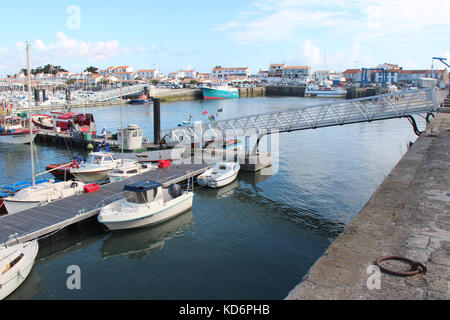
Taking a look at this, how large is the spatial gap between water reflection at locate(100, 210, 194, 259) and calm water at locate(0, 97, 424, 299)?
46 millimetres

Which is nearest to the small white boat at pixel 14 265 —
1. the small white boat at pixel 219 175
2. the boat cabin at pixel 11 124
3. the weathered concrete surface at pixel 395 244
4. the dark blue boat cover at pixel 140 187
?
the dark blue boat cover at pixel 140 187

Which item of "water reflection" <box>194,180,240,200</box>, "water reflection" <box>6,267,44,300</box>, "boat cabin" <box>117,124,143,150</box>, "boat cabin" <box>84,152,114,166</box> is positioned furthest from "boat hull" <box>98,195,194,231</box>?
→ "boat cabin" <box>117,124,143,150</box>

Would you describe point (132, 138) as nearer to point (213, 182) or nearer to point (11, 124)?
point (213, 182)

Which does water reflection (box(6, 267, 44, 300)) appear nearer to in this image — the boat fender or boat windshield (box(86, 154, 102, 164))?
the boat fender

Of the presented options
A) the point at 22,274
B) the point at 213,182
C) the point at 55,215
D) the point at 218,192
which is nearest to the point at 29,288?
the point at 22,274

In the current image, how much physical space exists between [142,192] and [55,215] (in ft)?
13.5

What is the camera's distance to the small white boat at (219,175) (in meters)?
25.3

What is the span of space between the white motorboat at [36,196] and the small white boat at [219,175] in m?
8.45

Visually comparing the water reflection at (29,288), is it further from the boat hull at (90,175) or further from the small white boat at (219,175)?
the small white boat at (219,175)

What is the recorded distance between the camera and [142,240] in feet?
56.9

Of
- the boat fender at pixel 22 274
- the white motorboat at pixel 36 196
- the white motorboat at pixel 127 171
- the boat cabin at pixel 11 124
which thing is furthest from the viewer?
the boat cabin at pixel 11 124

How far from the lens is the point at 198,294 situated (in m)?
12.6
